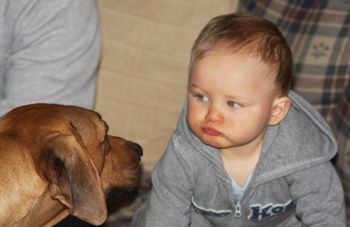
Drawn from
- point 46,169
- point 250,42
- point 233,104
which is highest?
point 250,42

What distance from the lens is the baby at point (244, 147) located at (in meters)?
1.97

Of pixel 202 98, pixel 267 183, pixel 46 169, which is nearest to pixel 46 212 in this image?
pixel 46 169

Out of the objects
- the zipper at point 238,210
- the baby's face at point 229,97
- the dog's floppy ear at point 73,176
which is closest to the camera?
the dog's floppy ear at point 73,176

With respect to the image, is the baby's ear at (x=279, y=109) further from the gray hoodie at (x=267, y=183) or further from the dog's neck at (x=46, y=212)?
the dog's neck at (x=46, y=212)

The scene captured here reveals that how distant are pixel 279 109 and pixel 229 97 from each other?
198mm

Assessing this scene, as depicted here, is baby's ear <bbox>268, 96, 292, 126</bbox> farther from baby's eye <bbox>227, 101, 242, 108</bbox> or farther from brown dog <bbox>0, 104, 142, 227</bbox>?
brown dog <bbox>0, 104, 142, 227</bbox>

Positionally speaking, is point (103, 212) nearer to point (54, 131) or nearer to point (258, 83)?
point (54, 131)

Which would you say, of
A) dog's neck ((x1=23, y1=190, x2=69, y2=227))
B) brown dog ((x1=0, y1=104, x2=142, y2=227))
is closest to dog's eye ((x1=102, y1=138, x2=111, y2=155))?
brown dog ((x1=0, y1=104, x2=142, y2=227))

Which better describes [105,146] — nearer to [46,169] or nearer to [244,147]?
[46,169]

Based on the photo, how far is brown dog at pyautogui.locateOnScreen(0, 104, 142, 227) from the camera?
177 centimetres

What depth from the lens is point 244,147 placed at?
217 cm

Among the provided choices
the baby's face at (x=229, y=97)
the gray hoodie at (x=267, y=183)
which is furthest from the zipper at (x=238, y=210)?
the baby's face at (x=229, y=97)

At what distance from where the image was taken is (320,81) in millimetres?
2564

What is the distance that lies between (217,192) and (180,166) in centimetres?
14
